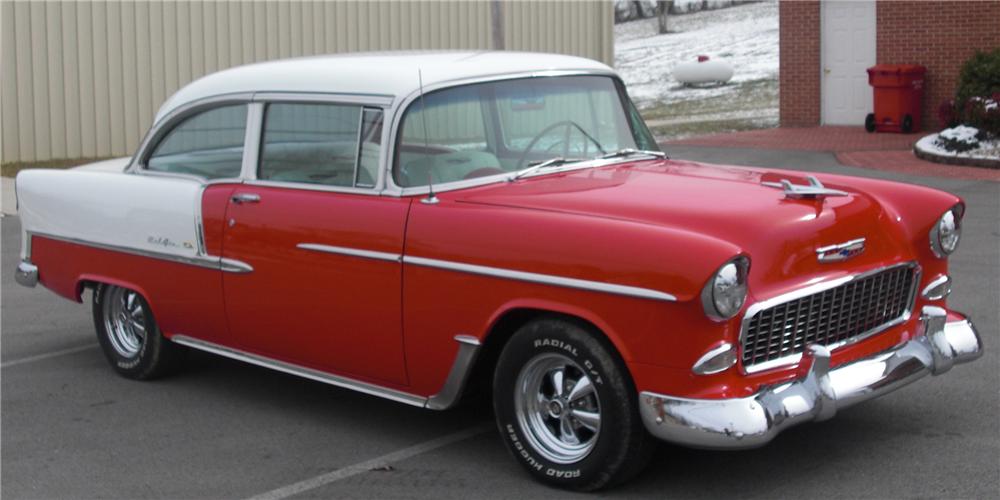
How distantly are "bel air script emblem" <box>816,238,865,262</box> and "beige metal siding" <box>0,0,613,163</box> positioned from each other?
51.0ft

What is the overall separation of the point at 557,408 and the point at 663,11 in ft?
140

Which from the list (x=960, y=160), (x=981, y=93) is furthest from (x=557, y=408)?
(x=981, y=93)

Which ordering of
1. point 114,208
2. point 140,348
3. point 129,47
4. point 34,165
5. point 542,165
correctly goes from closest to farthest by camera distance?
point 542,165
point 114,208
point 140,348
point 34,165
point 129,47

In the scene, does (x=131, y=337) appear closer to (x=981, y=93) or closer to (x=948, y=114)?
(x=981, y=93)

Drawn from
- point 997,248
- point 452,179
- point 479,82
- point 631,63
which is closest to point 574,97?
point 479,82

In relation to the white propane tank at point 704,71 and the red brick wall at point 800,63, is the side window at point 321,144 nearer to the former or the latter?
the red brick wall at point 800,63

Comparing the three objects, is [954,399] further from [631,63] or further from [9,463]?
[631,63]

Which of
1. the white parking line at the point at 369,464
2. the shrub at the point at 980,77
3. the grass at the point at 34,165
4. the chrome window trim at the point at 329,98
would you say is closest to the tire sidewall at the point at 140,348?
the chrome window trim at the point at 329,98

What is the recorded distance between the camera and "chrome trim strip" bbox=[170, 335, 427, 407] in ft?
18.3

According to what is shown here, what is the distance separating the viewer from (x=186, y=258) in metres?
6.40

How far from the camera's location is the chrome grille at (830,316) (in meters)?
4.81

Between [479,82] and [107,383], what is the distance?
271 centimetres

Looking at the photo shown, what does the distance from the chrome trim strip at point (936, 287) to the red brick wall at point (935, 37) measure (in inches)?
598

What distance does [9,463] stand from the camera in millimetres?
5688
